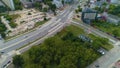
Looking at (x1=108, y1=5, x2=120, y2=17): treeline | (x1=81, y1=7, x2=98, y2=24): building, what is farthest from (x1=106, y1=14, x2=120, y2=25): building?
(x1=81, y1=7, x2=98, y2=24): building

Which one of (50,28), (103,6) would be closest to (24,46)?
(50,28)

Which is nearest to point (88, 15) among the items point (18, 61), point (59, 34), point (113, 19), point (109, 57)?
point (113, 19)

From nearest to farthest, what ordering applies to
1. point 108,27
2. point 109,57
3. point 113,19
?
point 109,57 < point 108,27 < point 113,19

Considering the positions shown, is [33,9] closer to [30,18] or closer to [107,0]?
[30,18]

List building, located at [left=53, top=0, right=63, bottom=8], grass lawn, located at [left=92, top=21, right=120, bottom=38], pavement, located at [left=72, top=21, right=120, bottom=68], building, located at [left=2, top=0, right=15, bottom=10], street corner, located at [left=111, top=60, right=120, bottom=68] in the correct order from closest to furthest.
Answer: street corner, located at [left=111, top=60, right=120, bottom=68] → pavement, located at [left=72, top=21, right=120, bottom=68] → grass lawn, located at [left=92, top=21, right=120, bottom=38] → building, located at [left=2, top=0, right=15, bottom=10] → building, located at [left=53, top=0, right=63, bottom=8]

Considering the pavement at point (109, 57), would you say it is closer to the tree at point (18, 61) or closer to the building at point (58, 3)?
the tree at point (18, 61)

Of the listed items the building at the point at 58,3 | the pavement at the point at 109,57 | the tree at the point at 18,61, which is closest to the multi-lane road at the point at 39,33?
the building at the point at 58,3

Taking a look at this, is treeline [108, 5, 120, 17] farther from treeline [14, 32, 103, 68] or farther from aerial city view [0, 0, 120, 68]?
treeline [14, 32, 103, 68]

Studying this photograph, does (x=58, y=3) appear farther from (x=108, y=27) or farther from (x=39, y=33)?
(x=108, y=27)
